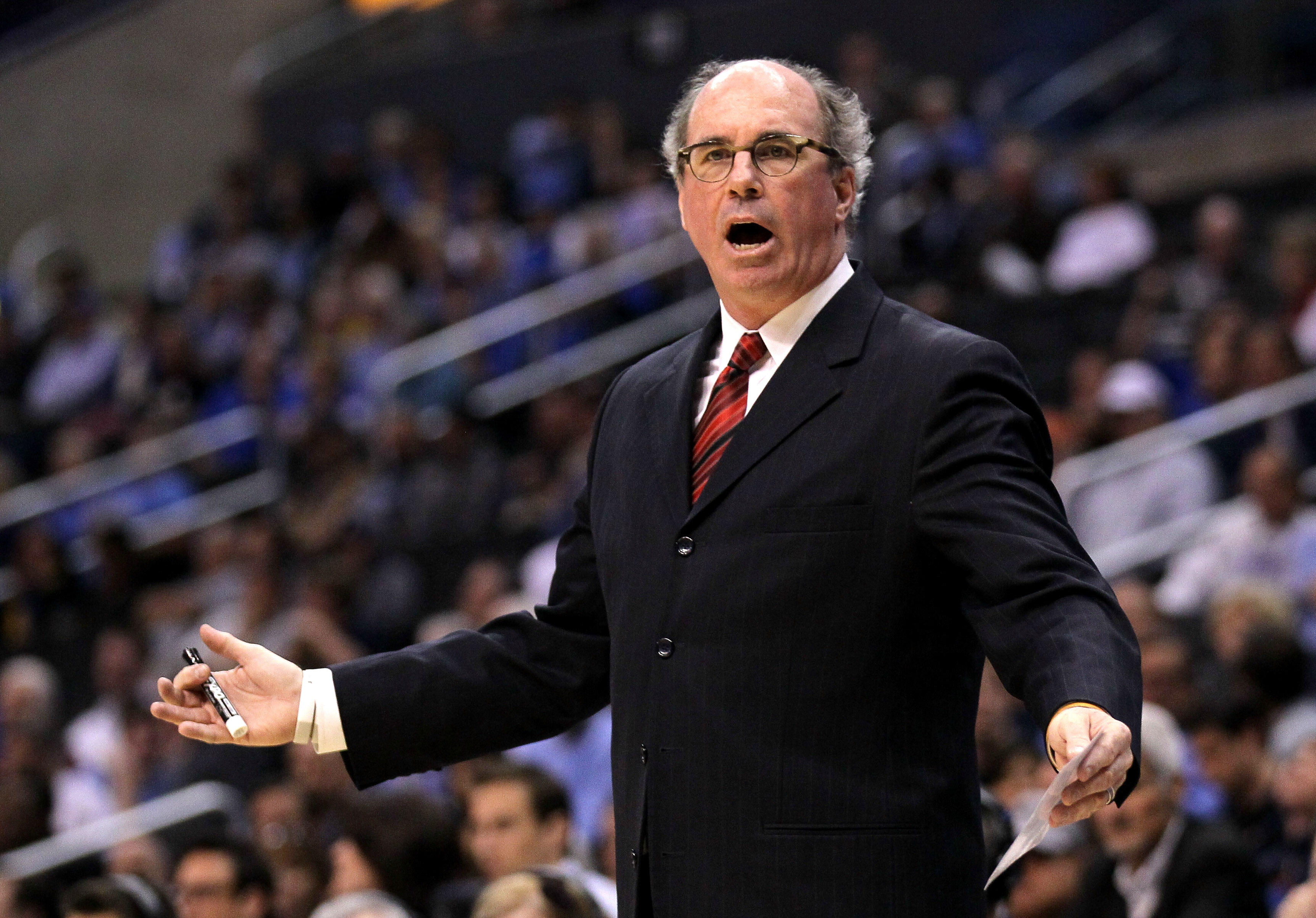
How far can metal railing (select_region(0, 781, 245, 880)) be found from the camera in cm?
664

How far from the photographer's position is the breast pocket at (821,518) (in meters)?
2.26

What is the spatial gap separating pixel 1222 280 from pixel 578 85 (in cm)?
583

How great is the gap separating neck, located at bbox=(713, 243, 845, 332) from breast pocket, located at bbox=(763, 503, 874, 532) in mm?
310

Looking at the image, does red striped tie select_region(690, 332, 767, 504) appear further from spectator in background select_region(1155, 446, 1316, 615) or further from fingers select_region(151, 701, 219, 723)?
spectator in background select_region(1155, 446, 1316, 615)

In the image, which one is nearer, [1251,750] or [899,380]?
[899,380]

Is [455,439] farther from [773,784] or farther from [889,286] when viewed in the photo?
[773,784]

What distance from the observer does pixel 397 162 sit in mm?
12852

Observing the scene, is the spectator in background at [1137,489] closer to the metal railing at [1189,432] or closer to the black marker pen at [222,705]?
the metal railing at [1189,432]

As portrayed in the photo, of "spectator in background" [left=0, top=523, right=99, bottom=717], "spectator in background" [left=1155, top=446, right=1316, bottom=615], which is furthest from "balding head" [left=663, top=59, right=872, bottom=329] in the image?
"spectator in background" [left=0, top=523, right=99, bottom=717]

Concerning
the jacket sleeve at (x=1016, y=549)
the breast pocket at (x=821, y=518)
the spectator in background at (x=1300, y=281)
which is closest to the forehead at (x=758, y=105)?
the jacket sleeve at (x=1016, y=549)

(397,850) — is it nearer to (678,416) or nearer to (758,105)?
(678,416)

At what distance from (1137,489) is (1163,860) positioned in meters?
2.91

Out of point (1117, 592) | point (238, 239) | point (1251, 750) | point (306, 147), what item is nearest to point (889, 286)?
point (1117, 592)

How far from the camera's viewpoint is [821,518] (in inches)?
89.4
